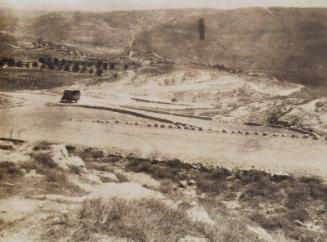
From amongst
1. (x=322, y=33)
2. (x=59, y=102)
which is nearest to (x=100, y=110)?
(x=59, y=102)

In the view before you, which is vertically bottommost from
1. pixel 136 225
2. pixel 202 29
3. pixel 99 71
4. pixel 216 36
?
pixel 136 225

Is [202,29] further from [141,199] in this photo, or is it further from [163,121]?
[141,199]

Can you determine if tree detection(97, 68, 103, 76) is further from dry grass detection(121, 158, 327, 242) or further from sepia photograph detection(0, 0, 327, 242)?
dry grass detection(121, 158, 327, 242)

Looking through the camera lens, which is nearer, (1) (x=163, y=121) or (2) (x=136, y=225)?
(2) (x=136, y=225)

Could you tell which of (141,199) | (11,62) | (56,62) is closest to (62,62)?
(56,62)

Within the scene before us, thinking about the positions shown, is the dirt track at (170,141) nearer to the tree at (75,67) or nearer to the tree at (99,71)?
the tree at (99,71)

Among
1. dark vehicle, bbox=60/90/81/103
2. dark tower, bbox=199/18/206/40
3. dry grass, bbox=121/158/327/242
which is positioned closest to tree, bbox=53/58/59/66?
dark vehicle, bbox=60/90/81/103

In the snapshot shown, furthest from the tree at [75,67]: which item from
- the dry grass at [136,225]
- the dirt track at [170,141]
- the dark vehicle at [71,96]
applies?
the dry grass at [136,225]
